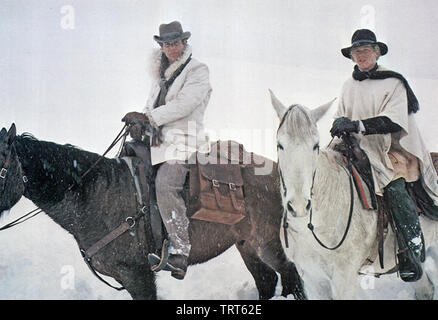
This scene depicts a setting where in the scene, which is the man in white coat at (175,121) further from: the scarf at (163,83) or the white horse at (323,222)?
the white horse at (323,222)

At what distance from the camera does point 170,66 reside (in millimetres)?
4547

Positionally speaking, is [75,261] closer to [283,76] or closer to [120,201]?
[120,201]

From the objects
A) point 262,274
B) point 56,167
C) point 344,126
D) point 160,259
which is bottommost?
point 262,274

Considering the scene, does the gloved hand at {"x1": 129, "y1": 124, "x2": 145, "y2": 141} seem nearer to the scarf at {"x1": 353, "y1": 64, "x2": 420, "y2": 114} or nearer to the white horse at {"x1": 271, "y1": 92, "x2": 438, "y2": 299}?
the white horse at {"x1": 271, "y1": 92, "x2": 438, "y2": 299}

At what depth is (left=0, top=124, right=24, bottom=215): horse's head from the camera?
369 centimetres

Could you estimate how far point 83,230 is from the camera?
401cm

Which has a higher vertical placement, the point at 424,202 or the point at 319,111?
the point at 319,111

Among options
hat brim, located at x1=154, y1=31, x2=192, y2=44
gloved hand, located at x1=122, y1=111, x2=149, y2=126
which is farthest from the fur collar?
gloved hand, located at x1=122, y1=111, x2=149, y2=126

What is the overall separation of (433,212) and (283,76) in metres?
2.65

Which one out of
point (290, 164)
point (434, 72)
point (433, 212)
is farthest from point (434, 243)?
point (434, 72)

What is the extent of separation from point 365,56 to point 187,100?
5.30 feet

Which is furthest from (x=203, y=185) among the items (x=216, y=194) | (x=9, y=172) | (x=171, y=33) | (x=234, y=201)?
(x=9, y=172)

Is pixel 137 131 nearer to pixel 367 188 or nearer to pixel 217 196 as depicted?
pixel 217 196

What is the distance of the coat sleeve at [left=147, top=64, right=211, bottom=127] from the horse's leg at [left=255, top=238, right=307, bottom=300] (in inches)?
54.1
